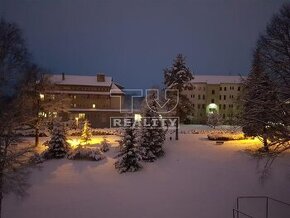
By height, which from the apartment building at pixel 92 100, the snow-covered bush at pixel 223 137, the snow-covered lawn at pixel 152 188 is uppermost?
the apartment building at pixel 92 100

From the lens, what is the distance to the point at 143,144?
1237 inches

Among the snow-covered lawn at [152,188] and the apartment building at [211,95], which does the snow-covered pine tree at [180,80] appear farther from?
the apartment building at [211,95]

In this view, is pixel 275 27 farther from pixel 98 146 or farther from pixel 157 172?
pixel 98 146

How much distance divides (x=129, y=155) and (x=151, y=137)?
3927mm

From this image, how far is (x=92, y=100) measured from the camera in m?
60.4

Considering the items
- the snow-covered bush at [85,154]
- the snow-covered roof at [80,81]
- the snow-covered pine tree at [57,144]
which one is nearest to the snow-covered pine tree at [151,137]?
the snow-covered bush at [85,154]

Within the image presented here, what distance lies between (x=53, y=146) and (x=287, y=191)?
19.8 m

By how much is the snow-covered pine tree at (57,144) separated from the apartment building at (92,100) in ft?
86.5

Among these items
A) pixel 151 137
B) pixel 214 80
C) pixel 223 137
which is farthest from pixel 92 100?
pixel 151 137

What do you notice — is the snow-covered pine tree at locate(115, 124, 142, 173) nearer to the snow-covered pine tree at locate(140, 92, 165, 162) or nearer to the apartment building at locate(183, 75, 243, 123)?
the snow-covered pine tree at locate(140, 92, 165, 162)

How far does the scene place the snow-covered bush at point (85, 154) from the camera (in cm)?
3122

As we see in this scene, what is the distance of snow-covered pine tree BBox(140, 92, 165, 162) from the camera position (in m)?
30.8

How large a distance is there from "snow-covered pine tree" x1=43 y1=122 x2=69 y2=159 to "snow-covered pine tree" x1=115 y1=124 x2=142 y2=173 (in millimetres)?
6067

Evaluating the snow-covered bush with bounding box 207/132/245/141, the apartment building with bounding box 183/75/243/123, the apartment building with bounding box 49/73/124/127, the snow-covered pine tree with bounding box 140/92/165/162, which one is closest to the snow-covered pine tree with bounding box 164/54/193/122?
the snow-covered bush with bounding box 207/132/245/141
